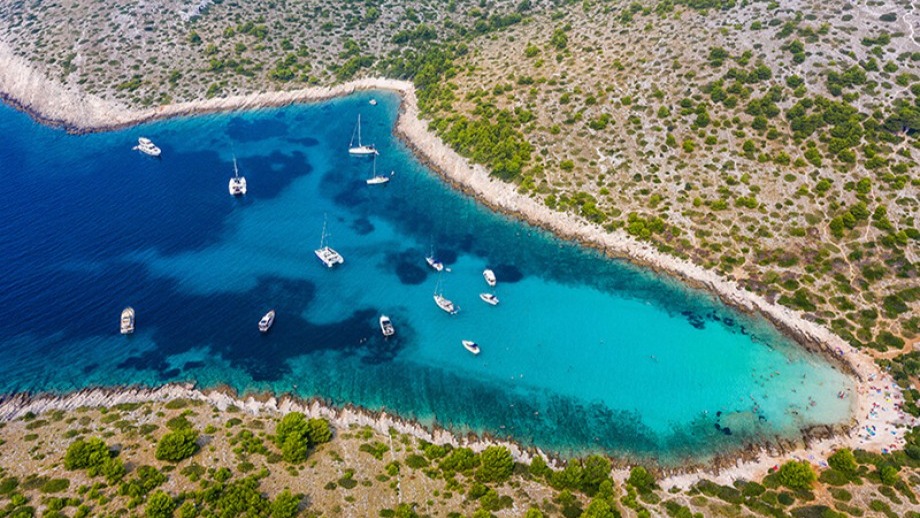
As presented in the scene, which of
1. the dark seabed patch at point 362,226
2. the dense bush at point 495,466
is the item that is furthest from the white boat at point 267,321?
the dense bush at point 495,466

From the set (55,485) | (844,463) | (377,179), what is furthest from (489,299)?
(55,485)

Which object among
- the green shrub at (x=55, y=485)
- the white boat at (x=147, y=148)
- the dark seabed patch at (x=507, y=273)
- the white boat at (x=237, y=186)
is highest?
the white boat at (x=147, y=148)

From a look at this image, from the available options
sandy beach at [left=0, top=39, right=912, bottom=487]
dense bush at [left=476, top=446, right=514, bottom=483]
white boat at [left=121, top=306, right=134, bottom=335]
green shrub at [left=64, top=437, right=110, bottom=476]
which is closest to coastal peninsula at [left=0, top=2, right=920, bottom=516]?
sandy beach at [left=0, top=39, right=912, bottom=487]

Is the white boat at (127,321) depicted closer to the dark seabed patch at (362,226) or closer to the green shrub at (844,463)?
the dark seabed patch at (362,226)

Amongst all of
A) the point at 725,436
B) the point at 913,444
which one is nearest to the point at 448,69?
the point at 725,436

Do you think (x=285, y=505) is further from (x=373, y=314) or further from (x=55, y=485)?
(x=373, y=314)

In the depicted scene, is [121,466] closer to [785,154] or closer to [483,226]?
[483,226]
